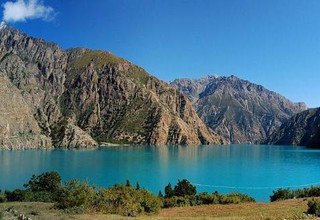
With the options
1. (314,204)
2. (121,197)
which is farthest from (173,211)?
(314,204)

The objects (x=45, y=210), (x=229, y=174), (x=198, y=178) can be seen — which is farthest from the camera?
(x=229, y=174)

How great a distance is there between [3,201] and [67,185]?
461 inches

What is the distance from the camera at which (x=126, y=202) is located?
136 feet

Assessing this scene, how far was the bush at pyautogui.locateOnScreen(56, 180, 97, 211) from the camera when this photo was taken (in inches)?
1618

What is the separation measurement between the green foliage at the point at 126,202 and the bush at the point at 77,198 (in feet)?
3.43

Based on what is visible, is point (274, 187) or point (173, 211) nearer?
point (173, 211)

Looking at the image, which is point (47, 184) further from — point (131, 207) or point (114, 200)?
point (131, 207)

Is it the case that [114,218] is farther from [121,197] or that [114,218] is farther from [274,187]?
[274,187]

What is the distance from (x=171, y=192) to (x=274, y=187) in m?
45.2

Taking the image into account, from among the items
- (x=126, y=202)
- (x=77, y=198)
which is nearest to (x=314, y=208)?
(x=126, y=202)

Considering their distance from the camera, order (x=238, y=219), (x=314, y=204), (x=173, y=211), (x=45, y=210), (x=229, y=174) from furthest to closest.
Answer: (x=229, y=174) → (x=173, y=211) → (x=45, y=210) → (x=314, y=204) → (x=238, y=219)

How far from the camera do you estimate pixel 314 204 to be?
122 ft

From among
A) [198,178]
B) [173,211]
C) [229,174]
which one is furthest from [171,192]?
[229,174]

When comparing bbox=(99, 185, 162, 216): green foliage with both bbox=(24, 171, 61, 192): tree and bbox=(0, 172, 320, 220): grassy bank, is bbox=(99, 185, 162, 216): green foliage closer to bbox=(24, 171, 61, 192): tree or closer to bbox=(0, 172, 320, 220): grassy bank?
bbox=(0, 172, 320, 220): grassy bank
